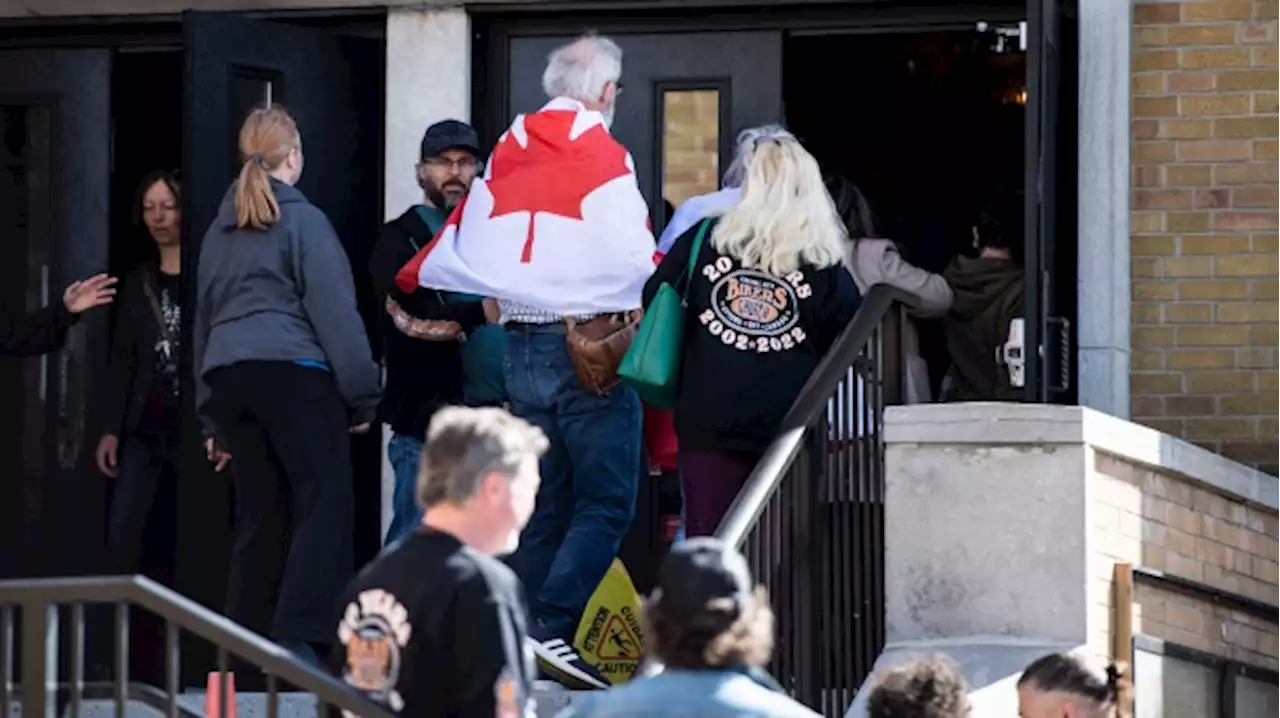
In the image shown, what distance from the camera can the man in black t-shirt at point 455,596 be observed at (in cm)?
564

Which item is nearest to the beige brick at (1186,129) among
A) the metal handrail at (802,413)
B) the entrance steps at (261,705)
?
the metal handrail at (802,413)

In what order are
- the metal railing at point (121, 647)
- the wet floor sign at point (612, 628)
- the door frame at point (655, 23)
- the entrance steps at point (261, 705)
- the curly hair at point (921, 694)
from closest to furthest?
the metal railing at point (121, 647) → the curly hair at point (921, 694) → the entrance steps at point (261, 705) → the wet floor sign at point (612, 628) → the door frame at point (655, 23)

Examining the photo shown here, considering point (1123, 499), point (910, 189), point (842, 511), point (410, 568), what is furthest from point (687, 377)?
point (910, 189)

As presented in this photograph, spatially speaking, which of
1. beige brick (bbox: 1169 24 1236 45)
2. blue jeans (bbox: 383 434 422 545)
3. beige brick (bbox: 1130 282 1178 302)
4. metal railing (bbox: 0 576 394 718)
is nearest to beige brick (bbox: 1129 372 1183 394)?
beige brick (bbox: 1130 282 1178 302)

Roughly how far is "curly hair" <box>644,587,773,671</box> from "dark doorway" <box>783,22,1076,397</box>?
304 inches

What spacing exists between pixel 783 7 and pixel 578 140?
1.93 m

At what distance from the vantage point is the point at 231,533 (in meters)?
10.7

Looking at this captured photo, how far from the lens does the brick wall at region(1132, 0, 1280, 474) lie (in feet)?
33.3

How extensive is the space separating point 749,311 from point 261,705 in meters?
1.97

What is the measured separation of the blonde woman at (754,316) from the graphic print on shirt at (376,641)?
9.44 ft

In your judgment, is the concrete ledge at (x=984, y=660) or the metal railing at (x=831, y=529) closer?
the concrete ledge at (x=984, y=660)

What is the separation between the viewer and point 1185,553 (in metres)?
9.05

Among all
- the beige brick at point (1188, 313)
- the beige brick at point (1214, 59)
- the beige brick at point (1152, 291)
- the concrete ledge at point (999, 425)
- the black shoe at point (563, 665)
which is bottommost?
the black shoe at point (563, 665)

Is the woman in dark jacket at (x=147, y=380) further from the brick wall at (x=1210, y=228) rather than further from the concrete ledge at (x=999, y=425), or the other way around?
the brick wall at (x=1210, y=228)
